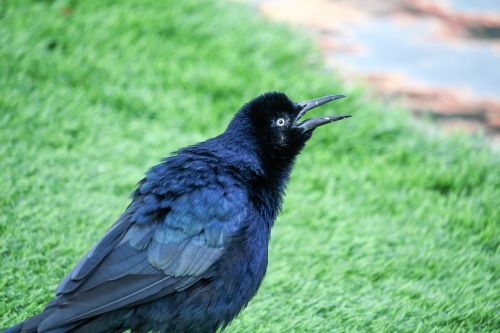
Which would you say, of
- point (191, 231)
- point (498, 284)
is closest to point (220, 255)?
point (191, 231)

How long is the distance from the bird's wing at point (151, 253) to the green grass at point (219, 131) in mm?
682

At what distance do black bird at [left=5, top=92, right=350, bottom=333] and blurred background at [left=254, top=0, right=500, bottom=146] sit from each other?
116 inches

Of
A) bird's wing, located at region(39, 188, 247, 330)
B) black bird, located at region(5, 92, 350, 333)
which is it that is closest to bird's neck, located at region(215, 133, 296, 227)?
black bird, located at region(5, 92, 350, 333)

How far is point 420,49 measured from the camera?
6.69 meters

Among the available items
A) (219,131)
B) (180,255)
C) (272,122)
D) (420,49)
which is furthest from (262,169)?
(420,49)

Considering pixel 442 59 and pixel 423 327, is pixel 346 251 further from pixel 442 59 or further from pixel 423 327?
pixel 442 59

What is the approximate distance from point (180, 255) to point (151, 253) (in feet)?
0.41

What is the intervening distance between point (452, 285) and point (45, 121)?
9.56ft

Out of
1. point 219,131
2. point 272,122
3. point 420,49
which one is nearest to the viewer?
point 272,122

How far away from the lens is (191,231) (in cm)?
305

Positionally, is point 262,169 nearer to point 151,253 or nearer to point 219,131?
point 151,253

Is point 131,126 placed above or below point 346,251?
above

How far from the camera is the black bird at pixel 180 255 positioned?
285cm

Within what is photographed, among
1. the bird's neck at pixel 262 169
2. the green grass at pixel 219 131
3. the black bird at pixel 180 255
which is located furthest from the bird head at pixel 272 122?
the green grass at pixel 219 131
